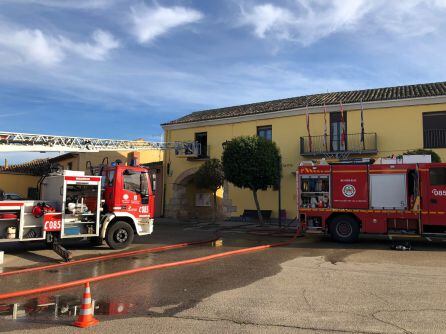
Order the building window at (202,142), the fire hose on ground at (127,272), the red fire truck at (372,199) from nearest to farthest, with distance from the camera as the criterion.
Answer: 1. the fire hose on ground at (127,272)
2. the red fire truck at (372,199)
3. the building window at (202,142)

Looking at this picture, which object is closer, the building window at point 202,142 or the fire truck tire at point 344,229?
the fire truck tire at point 344,229

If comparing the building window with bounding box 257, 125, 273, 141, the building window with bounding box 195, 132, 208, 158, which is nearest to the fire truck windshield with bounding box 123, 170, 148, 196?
the building window with bounding box 257, 125, 273, 141

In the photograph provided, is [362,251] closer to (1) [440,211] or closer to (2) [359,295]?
(1) [440,211]

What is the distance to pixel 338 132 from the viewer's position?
23.6m

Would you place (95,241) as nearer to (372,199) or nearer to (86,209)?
(86,209)

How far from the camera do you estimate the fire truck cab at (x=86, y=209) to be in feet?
36.1

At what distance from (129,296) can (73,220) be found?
206 inches

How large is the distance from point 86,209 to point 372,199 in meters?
9.55

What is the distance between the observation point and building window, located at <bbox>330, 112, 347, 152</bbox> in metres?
23.2

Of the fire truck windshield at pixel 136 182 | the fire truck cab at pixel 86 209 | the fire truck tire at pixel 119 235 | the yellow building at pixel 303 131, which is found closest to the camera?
the fire truck cab at pixel 86 209

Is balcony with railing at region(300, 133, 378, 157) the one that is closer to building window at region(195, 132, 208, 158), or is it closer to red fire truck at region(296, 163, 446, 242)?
building window at region(195, 132, 208, 158)

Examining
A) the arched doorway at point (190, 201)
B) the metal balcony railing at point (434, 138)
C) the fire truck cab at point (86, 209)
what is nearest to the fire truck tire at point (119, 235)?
the fire truck cab at point (86, 209)

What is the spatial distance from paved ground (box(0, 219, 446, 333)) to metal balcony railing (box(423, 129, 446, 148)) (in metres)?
11.2

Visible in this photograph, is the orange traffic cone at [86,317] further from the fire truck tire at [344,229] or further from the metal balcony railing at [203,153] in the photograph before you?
the metal balcony railing at [203,153]
